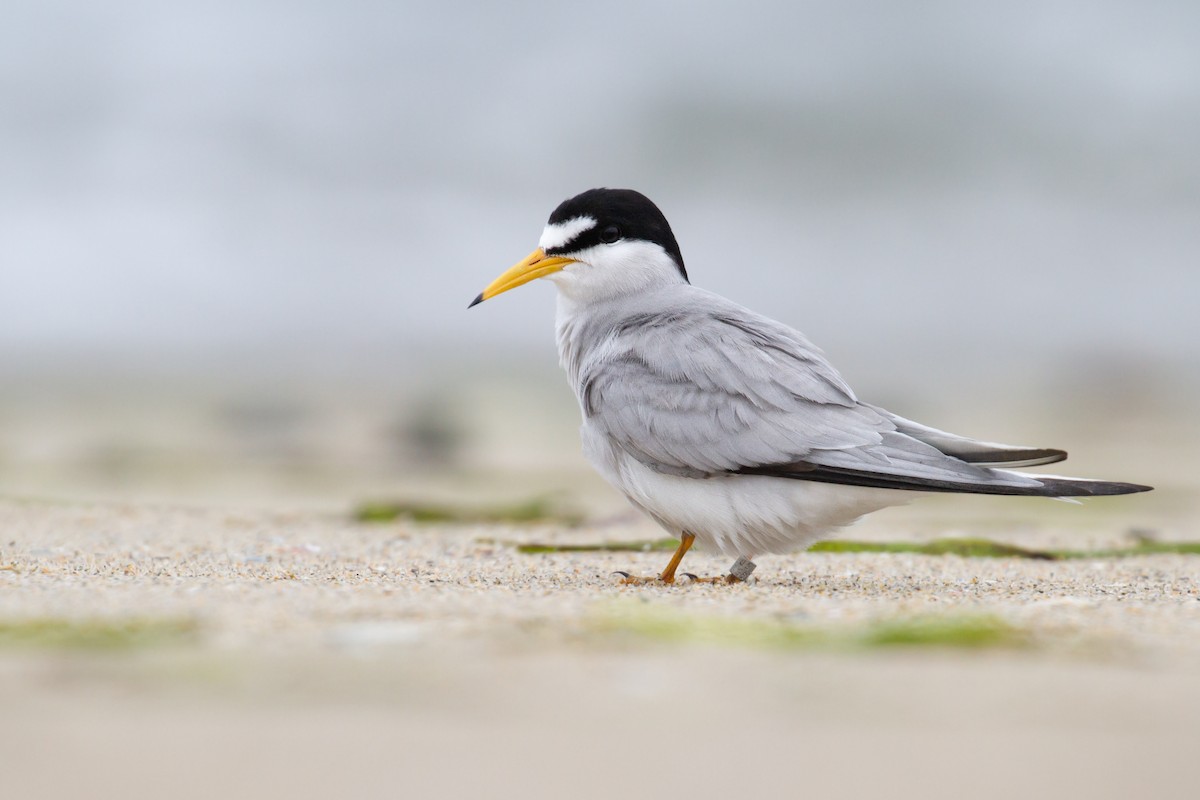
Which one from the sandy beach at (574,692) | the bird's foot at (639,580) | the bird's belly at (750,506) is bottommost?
the bird's foot at (639,580)

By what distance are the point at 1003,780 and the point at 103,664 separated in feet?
5.97

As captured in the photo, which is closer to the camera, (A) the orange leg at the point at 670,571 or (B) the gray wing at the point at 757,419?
(B) the gray wing at the point at 757,419

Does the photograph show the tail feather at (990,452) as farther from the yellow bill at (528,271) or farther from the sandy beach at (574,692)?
the yellow bill at (528,271)

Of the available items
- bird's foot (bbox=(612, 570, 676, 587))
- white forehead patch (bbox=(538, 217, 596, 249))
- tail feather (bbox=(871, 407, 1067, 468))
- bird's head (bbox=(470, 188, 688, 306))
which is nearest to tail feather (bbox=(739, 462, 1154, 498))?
tail feather (bbox=(871, 407, 1067, 468))

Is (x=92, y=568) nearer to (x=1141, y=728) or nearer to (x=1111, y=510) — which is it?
(x=1141, y=728)

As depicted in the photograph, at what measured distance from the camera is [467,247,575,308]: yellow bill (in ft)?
18.8

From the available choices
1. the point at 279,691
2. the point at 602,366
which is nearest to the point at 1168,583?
the point at 602,366

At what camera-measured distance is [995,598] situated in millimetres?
4039

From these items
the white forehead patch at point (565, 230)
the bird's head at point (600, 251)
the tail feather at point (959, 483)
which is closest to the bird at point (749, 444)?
the tail feather at point (959, 483)

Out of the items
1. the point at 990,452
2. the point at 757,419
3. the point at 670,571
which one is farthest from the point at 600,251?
the point at 990,452

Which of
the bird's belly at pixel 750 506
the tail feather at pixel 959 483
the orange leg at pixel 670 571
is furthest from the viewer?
the orange leg at pixel 670 571

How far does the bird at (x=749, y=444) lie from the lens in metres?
4.38

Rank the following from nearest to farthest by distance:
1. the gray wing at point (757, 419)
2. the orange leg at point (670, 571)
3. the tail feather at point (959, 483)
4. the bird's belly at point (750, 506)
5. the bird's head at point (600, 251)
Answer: the tail feather at point (959, 483), the gray wing at point (757, 419), the bird's belly at point (750, 506), the orange leg at point (670, 571), the bird's head at point (600, 251)

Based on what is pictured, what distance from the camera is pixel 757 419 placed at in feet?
14.9
